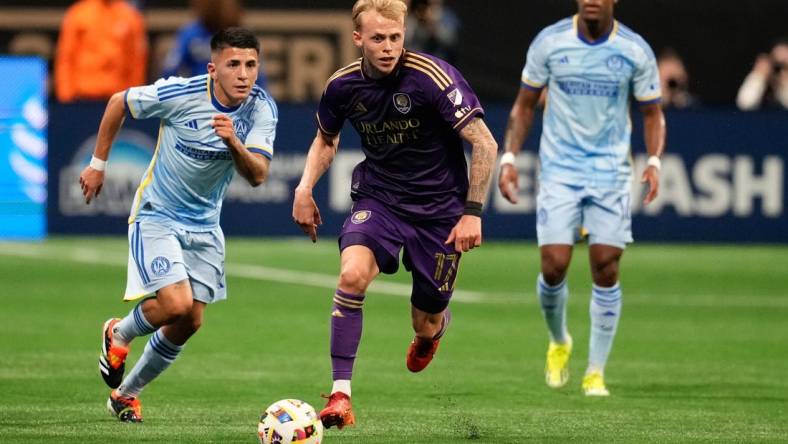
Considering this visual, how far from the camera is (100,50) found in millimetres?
20203

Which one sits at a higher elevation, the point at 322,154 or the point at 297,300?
the point at 322,154

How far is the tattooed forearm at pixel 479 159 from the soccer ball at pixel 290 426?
55.6 inches

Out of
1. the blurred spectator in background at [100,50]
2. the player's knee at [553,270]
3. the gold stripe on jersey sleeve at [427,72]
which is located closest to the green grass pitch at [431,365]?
the player's knee at [553,270]

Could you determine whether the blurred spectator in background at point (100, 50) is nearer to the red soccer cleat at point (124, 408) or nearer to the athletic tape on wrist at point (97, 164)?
the athletic tape on wrist at point (97, 164)

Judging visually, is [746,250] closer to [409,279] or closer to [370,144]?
[409,279]

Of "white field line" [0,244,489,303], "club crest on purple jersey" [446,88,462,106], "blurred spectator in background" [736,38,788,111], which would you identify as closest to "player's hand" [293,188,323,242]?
"club crest on purple jersey" [446,88,462,106]

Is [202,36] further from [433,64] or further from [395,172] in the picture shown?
[433,64]

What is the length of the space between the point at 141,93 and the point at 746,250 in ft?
42.7

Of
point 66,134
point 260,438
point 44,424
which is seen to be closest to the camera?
point 260,438

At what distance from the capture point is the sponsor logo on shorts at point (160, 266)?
28.5ft

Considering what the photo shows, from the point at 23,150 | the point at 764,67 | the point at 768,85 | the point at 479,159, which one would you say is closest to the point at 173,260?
the point at 479,159

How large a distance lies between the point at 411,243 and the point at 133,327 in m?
1.51

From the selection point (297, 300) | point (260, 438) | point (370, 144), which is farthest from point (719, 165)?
point (260, 438)

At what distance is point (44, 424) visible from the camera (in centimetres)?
852
